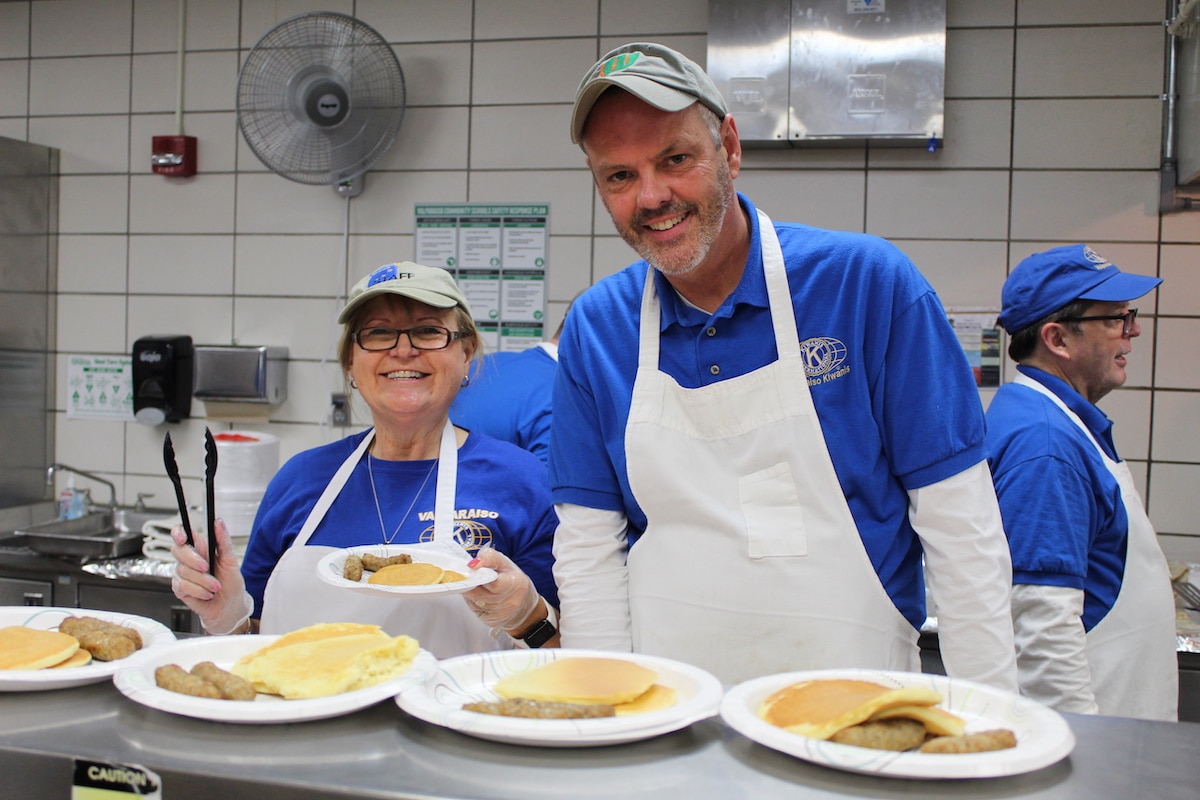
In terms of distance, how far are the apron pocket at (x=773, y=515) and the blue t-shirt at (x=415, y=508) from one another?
536 mm

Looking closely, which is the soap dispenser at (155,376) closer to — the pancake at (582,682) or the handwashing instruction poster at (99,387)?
the handwashing instruction poster at (99,387)

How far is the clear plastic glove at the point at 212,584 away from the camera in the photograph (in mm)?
1562

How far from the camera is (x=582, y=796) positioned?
787mm

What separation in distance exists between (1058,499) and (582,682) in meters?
1.25

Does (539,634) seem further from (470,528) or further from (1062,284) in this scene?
(1062,284)

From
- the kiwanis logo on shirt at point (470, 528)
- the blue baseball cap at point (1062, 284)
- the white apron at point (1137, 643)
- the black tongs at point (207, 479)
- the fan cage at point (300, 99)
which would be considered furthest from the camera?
the fan cage at point (300, 99)

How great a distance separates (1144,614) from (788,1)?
2.16 metres

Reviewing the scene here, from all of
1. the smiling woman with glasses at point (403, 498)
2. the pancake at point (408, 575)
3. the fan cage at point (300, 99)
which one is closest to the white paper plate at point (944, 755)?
the pancake at point (408, 575)

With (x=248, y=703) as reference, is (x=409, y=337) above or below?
above

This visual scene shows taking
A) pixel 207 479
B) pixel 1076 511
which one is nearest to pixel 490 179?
pixel 1076 511

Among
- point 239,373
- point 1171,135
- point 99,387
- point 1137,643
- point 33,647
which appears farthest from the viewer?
point 99,387

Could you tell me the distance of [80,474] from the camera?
3668mm

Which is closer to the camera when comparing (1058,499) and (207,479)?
(207,479)

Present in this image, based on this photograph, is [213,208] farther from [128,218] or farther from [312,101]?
[312,101]
